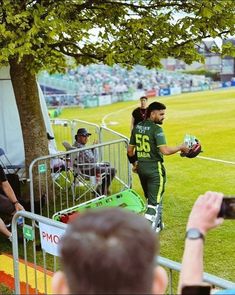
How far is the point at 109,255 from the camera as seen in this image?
1.38 m

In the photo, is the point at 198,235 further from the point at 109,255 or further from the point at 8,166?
the point at 8,166

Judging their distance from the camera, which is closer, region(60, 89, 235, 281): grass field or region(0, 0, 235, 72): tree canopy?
region(0, 0, 235, 72): tree canopy

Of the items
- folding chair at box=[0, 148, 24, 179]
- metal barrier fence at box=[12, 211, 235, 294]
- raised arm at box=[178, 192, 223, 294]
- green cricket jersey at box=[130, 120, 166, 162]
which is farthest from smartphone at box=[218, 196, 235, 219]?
folding chair at box=[0, 148, 24, 179]

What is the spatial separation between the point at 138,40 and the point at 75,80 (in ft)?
156

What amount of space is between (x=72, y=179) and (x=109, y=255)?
25.0 ft

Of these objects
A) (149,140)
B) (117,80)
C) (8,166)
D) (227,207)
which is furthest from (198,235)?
(117,80)

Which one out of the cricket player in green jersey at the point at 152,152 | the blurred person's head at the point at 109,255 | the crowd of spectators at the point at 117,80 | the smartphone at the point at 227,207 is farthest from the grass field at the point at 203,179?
the crowd of spectators at the point at 117,80

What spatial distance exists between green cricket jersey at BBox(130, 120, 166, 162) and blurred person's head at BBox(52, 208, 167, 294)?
17.0 feet

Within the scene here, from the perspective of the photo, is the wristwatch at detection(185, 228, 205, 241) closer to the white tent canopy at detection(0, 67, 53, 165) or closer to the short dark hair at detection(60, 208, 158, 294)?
the short dark hair at detection(60, 208, 158, 294)

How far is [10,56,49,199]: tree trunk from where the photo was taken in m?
8.38

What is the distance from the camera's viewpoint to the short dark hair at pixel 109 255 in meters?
1.38

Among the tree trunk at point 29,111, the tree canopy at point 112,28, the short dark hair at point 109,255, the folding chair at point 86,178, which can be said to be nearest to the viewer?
the short dark hair at point 109,255

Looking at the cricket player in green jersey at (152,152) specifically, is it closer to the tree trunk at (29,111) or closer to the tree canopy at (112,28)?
the tree canopy at (112,28)

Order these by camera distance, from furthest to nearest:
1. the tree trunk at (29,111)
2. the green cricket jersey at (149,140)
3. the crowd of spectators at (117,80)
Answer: the crowd of spectators at (117,80)
the tree trunk at (29,111)
the green cricket jersey at (149,140)
